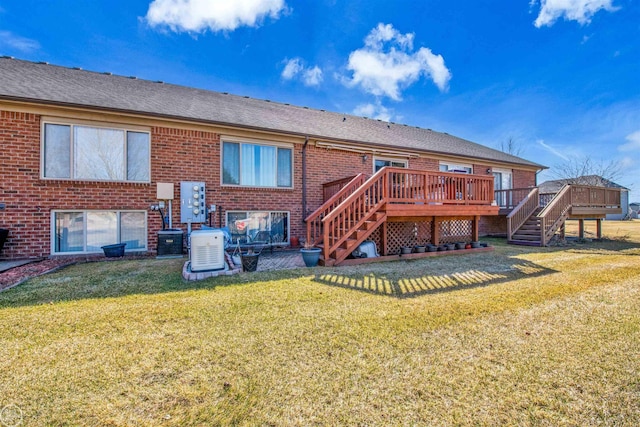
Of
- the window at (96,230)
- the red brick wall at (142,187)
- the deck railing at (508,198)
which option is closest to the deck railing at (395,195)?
the red brick wall at (142,187)

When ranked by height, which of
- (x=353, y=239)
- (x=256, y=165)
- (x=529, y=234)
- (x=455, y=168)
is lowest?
(x=529, y=234)

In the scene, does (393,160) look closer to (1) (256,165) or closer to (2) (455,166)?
(2) (455,166)

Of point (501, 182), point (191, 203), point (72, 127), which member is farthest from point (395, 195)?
point (501, 182)

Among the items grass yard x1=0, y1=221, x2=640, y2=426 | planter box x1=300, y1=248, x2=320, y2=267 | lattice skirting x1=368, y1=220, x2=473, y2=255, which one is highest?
lattice skirting x1=368, y1=220, x2=473, y2=255

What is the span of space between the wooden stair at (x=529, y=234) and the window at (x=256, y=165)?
903cm

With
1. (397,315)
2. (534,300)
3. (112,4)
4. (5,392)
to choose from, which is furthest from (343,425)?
(112,4)

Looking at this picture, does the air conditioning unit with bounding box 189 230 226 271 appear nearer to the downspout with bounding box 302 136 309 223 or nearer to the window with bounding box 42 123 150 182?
the window with bounding box 42 123 150 182

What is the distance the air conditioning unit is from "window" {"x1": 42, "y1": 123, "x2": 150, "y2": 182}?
3.80 meters

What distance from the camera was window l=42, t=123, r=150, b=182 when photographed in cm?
714

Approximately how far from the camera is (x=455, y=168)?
13055 mm

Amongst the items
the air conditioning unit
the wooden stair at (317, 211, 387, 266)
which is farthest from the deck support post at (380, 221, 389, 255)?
the air conditioning unit

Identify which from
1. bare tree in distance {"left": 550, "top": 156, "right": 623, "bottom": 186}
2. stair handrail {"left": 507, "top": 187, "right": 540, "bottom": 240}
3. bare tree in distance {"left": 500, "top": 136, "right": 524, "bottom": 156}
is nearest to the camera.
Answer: stair handrail {"left": 507, "top": 187, "right": 540, "bottom": 240}

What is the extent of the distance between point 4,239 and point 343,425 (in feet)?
29.7

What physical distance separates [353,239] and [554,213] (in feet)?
29.8
